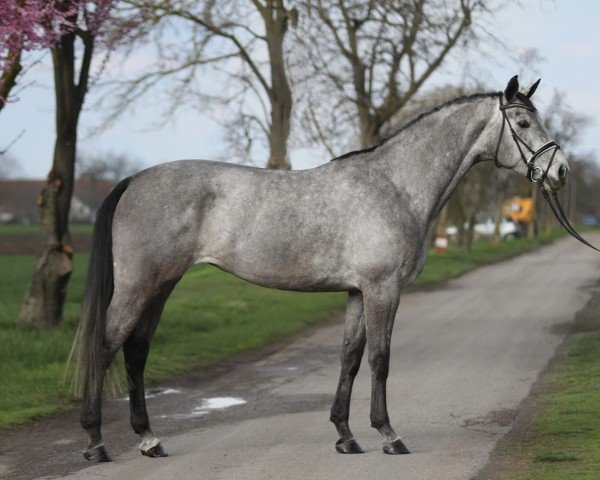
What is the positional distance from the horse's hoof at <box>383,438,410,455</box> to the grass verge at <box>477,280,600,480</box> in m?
0.64

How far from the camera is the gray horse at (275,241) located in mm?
7109

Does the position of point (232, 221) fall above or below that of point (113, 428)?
above

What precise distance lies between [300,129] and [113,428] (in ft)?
79.1

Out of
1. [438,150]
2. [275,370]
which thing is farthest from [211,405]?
[438,150]

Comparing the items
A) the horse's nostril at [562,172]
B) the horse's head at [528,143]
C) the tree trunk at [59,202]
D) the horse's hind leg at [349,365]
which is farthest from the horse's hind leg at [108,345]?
the tree trunk at [59,202]

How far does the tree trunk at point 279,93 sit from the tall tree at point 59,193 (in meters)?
8.99

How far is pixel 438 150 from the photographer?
752 cm

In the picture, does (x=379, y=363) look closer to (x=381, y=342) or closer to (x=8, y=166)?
(x=381, y=342)

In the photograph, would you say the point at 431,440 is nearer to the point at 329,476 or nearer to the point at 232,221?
the point at 329,476

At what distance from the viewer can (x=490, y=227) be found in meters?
77.8

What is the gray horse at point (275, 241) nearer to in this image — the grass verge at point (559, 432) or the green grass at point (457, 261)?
the grass verge at point (559, 432)

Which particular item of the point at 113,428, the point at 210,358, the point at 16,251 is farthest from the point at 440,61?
the point at 16,251

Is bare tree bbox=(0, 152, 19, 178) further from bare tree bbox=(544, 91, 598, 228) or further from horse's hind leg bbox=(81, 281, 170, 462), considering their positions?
horse's hind leg bbox=(81, 281, 170, 462)

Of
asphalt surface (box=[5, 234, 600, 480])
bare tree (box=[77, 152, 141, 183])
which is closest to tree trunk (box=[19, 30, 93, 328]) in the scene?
asphalt surface (box=[5, 234, 600, 480])
